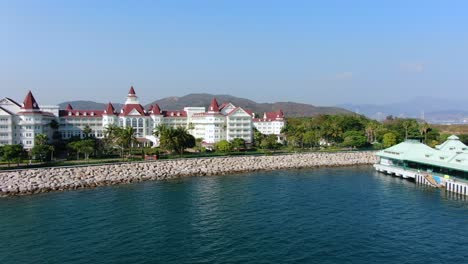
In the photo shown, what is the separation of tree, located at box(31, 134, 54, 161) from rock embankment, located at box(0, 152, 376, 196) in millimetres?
9545

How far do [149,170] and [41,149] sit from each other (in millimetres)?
18007

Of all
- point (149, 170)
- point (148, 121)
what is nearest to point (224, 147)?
point (149, 170)

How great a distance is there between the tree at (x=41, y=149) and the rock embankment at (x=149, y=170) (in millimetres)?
9545

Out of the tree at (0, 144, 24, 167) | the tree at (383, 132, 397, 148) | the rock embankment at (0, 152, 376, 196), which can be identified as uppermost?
the tree at (383, 132, 397, 148)

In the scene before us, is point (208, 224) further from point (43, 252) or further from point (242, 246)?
point (43, 252)

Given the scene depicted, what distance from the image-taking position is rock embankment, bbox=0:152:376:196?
4378 centimetres

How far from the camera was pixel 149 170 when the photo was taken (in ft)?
173

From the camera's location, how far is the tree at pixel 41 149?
181 feet

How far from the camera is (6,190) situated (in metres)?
41.4

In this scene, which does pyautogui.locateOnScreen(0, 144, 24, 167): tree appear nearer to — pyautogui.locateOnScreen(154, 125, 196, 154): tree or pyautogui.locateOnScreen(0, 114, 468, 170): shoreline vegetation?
pyautogui.locateOnScreen(0, 114, 468, 170): shoreline vegetation

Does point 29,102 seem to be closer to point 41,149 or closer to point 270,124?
point 41,149

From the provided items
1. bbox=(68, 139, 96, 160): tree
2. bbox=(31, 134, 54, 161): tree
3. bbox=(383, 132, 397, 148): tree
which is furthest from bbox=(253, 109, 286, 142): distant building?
bbox=(31, 134, 54, 161): tree

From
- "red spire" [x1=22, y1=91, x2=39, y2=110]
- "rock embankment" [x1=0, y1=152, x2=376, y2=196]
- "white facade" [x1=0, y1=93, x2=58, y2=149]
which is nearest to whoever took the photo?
"rock embankment" [x1=0, y1=152, x2=376, y2=196]

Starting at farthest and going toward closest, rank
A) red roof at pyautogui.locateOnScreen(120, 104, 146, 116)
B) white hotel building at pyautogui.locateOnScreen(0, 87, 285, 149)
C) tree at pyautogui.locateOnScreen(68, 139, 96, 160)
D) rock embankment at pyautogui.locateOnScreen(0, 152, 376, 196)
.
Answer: red roof at pyautogui.locateOnScreen(120, 104, 146, 116)
white hotel building at pyautogui.locateOnScreen(0, 87, 285, 149)
tree at pyautogui.locateOnScreen(68, 139, 96, 160)
rock embankment at pyautogui.locateOnScreen(0, 152, 376, 196)
